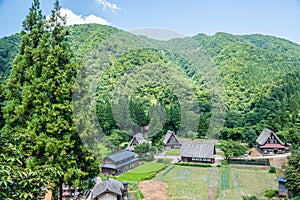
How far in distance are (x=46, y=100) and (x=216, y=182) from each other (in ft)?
28.3

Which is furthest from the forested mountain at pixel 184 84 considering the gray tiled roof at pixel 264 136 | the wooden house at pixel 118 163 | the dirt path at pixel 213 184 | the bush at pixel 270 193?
the bush at pixel 270 193

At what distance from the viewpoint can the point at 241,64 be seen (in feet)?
82.5

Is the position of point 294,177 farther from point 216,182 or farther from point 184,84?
point 184,84

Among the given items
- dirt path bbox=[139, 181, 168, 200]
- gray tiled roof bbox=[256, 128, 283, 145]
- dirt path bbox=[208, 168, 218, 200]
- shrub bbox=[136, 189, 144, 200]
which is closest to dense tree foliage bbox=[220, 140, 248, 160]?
dirt path bbox=[208, 168, 218, 200]

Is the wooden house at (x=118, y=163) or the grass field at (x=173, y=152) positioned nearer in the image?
the wooden house at (x=118, y=163)

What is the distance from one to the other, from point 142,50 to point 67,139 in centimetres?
257

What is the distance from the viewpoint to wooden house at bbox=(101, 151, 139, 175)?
41.9 ft

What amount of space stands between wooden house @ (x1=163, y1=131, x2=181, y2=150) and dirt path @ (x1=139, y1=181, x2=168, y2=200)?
22.2 ft

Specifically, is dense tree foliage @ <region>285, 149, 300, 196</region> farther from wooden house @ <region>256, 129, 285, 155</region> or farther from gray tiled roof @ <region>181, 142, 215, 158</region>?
wooden house @ <region>256, 129, 285, 155</region>

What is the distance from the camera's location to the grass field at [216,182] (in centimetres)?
923

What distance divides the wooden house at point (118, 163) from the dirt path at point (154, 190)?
84.7 inches

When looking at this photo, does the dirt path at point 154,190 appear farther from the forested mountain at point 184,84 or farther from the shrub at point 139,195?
the forested mountain at point 184,84

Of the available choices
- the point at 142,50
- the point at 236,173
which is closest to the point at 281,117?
the point at 236,173

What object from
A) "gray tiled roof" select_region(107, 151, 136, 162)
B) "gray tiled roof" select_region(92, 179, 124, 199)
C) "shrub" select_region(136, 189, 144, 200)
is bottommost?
"shrub" select_region(136, 189, 144, 200)
